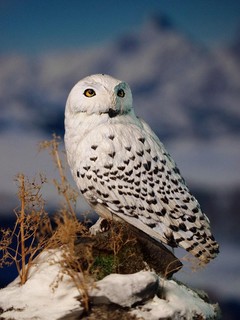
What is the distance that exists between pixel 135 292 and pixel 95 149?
1.18 m

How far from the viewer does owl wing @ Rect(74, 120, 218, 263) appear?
5766mm

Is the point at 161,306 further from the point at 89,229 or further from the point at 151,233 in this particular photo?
the point at 89,229

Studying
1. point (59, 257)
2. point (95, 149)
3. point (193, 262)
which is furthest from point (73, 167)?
point (193, 262)

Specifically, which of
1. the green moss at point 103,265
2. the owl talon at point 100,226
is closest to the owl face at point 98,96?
the owl talon at point 100,226

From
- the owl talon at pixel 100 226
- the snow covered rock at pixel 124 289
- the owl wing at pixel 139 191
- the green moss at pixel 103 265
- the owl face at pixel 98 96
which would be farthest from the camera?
the owl talon at pixel 100 226

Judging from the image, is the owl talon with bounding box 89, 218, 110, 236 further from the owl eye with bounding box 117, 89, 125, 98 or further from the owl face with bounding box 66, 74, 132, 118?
the owl eye with bounding box 117, 89, 125, 98

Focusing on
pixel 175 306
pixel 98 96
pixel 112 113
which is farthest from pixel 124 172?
pixel 175 306

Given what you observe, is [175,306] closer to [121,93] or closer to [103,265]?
[103,265]

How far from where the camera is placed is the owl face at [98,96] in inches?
235

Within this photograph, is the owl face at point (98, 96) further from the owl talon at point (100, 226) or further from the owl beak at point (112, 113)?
the owl talon at point (100, 226)

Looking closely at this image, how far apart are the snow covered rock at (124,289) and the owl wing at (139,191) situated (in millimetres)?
494

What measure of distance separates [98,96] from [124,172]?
2.17ft

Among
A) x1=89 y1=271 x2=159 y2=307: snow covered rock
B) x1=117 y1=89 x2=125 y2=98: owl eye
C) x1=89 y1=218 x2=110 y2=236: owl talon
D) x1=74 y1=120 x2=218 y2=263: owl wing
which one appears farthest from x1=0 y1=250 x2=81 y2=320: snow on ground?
x1=117 y1=89 x2=125 y2=98: owl eye

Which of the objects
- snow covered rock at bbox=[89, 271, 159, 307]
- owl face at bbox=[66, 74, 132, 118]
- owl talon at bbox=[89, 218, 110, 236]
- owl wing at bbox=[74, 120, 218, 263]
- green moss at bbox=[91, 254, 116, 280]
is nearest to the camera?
snow covered rock at bbox=[89, 271, 159, 307]
